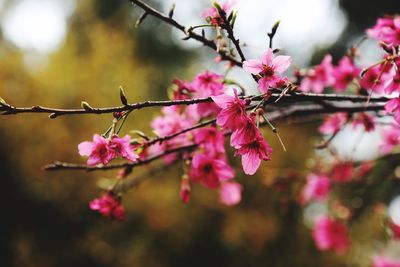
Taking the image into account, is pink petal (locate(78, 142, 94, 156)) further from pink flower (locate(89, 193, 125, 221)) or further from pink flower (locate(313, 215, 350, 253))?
pink flower (locate(313, 215, 350, 253))

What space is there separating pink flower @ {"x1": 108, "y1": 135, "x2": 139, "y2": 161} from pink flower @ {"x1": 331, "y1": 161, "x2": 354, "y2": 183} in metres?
1.35

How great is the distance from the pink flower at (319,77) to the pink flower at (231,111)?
1.01 m

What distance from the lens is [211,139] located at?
1.23 meters

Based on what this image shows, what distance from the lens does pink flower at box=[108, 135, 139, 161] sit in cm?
95

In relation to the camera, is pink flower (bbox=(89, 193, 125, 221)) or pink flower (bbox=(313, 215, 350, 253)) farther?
pink flower (bbox=(313, 215, 350, 253))

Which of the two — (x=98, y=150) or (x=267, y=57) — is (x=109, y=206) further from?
(x=267, y=57)

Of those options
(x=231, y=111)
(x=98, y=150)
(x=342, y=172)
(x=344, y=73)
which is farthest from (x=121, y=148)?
(x=342, y=172)

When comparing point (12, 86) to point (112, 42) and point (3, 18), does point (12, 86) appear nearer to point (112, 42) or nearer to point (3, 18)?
point (112, 42)

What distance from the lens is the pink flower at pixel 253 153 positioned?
0.94 metres

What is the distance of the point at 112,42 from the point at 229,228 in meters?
4.91

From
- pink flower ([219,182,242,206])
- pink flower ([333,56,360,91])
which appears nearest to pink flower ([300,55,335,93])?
pink flower ([333,56,360,91])

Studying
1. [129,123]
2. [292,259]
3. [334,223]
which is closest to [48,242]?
[129,123]

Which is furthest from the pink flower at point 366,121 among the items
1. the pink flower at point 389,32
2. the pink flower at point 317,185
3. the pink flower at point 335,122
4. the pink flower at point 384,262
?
the pink flower at point 384,262

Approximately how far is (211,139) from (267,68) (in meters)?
0.39
